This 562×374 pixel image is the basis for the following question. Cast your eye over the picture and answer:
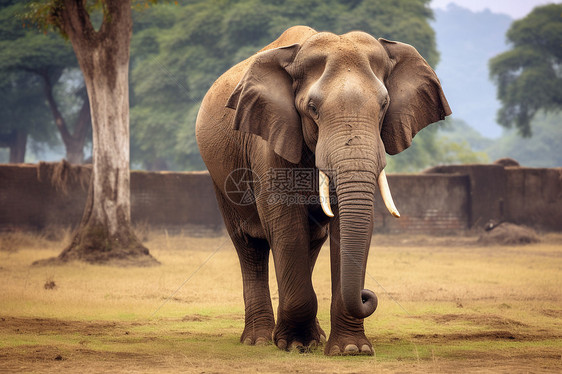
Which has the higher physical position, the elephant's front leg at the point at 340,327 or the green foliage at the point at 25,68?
the green foliage at the point at 25,68

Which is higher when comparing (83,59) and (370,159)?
(83,59)

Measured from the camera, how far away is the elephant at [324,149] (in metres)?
6.11

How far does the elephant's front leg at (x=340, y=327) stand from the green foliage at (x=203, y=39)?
32.2 meters

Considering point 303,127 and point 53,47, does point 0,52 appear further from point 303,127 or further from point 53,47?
point 303,127

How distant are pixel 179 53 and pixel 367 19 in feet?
33.0

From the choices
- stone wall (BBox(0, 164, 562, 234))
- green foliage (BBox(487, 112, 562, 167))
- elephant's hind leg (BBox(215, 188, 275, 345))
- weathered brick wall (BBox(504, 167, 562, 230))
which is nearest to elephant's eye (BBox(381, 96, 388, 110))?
elephant's hind leg (BBox(215, 188, 275, 345))

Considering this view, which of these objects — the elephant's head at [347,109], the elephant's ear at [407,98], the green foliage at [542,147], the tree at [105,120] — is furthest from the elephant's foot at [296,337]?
the green foliage at [542,147]

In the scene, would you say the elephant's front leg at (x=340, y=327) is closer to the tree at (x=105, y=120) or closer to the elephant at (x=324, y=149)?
the elephant at (x=324, y=149)

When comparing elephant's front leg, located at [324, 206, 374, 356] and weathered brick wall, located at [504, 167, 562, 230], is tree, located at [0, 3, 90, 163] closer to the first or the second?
weathered brick wall, located at [504, 167, 562, 230]

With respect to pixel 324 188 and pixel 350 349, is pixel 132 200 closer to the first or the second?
pixel 350 349

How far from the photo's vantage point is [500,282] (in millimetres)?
13664

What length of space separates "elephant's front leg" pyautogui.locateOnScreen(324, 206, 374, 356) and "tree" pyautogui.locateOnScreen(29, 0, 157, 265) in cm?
979

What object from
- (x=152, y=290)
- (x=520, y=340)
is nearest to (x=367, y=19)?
(x=152, y=290)

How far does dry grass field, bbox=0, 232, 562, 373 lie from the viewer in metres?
6.47
